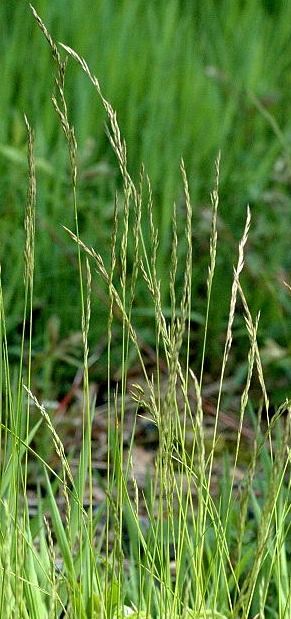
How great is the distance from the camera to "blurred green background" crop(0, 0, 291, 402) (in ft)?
9.30

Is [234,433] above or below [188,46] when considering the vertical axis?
below

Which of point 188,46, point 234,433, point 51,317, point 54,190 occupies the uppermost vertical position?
point 188,46

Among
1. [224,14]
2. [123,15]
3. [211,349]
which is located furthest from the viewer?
[224,14]

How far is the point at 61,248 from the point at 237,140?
72 cm

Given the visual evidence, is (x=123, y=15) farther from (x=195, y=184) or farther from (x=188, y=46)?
(x=195, y=184)

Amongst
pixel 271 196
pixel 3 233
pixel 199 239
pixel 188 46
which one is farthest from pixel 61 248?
pixel 188 46

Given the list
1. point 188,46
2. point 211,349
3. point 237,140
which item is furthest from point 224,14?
point 211,349

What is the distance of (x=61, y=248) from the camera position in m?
2.78

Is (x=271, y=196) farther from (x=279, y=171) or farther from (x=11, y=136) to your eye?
(x=11, y=136)

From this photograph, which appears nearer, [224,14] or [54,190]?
[54,190]

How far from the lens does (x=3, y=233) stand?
111 inches

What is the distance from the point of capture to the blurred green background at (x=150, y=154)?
2.84m

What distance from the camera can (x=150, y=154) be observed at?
3.01 meters

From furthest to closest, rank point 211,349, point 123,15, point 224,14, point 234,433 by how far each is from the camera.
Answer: point 224,14 → point 123,15 → point 211,349 → point 234,433
